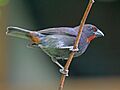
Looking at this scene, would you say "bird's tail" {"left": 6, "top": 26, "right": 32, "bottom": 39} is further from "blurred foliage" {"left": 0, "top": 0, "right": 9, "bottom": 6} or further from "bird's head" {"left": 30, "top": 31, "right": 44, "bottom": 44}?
"blurred foliage" {"left": 0, "top": 0, "right": 9, "bottom": 6}

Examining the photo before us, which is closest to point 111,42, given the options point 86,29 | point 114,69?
point 114,69

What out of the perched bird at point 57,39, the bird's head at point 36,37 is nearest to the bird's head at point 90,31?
the perched bird at point 57,39

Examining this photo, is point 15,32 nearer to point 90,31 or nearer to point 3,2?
point 90,31

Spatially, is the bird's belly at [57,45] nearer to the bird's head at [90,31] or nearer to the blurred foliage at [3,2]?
the bird's head at [90,31]

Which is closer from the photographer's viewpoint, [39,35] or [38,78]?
[39,35]

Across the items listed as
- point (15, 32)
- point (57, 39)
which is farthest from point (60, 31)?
point (15, 32)

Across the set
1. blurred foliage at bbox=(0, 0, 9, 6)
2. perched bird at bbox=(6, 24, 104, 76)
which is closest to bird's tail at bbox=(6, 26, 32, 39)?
perched bird at bbox=(6, 24, 104, 76)

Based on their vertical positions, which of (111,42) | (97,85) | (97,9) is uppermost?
(97,9)

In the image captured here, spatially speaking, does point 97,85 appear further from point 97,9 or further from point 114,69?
point 97,9
